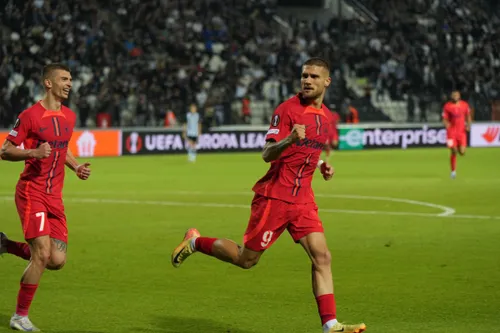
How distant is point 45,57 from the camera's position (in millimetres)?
40688

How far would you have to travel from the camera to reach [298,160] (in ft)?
29.6

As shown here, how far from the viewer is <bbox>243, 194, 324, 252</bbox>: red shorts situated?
8.87 meters

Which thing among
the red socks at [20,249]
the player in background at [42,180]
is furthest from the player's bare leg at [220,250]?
the red socks at [20,249]

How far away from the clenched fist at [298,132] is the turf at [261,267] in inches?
80.6

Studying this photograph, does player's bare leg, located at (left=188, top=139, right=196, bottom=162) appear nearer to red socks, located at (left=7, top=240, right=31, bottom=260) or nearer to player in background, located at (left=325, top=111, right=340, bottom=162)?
player in background, located at (left=325, top=111, right=340, bottom=162)

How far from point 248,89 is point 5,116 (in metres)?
11.2

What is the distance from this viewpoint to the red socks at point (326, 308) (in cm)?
855

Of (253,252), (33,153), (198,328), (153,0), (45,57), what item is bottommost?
(198,328)

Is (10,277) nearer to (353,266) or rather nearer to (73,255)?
(73,255)

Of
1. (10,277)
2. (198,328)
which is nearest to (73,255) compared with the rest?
(10,277)

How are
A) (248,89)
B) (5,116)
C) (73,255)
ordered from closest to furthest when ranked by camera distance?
(73,255) < (5,116) < (248,89)

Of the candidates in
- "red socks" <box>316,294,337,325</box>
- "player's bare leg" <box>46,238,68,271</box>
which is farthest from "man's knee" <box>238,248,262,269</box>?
"player's bare leg" <box>46,238,68,271</box>

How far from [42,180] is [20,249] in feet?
3.10

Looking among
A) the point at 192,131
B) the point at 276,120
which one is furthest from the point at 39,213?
the point at 192,131
